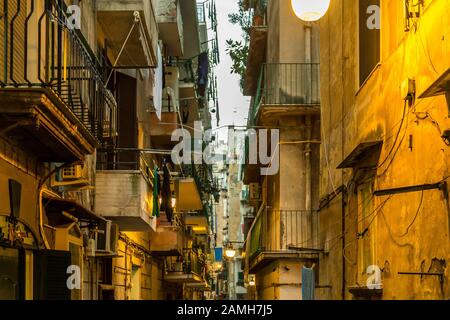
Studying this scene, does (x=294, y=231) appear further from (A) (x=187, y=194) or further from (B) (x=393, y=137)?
(B) (x=393, y=137)

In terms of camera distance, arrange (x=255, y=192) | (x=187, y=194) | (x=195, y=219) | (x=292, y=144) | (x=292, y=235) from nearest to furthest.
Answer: (x=292, y=235), (x=292, y=144), (x=187, y=194), (x=255, y=192), (x=195, y=219)

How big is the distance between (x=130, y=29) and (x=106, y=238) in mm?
4423

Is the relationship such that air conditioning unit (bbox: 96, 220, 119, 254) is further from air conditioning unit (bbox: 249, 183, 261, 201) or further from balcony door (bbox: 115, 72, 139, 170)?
air conditioning unit (bbox: 249, 183, 261, 201)

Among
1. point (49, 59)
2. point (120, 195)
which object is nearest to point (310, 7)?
point (49, 59)

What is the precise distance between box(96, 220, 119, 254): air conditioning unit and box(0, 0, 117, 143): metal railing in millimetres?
2196

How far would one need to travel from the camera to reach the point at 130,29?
15625 mm

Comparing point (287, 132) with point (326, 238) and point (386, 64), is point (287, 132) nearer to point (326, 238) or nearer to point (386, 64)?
point (326, 238)

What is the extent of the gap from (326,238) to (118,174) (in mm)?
4597

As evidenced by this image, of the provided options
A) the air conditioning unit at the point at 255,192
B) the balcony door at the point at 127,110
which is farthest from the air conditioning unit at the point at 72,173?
the air conditioning unit at the point at 255,192

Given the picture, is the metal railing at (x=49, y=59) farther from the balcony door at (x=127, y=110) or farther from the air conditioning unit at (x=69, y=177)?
the balcony door at (x=127, y=110)

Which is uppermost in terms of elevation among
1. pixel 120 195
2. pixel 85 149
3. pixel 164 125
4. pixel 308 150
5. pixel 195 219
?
pixel 164 125

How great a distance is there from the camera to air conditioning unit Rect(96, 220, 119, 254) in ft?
45.1

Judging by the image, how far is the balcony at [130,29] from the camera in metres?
15.0
